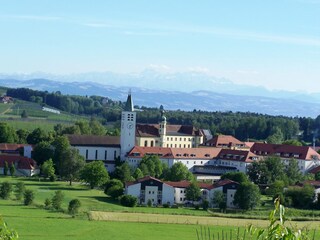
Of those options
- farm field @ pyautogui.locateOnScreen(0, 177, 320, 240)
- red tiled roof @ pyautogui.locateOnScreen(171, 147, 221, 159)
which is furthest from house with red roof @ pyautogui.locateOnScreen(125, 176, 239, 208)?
red tiled roof @ pyautogui.locateOnScreen(171, 147, 221, 159)

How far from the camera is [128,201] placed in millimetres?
51875

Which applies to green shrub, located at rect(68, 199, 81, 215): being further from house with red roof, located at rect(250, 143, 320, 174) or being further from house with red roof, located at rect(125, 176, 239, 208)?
house with red roof, located at rect(250, 143, 320, 174)

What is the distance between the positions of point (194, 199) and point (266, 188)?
957cm

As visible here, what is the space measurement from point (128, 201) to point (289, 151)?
1085 inches

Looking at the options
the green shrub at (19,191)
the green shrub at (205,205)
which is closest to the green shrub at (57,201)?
the green shrub at (19,191)

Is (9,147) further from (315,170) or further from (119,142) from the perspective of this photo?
(315,170)

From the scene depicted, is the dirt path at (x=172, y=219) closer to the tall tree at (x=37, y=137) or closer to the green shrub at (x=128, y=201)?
the green shrub at (x=128, y=201)

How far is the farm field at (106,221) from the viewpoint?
117ft

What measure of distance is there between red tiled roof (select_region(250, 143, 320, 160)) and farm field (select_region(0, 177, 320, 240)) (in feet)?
82.3

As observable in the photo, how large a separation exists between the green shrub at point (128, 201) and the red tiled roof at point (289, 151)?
86.2ft

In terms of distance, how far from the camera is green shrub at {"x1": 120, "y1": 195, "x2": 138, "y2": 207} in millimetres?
51906

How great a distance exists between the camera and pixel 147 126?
81.6m

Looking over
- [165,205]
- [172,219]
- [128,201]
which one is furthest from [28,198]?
[165,205]

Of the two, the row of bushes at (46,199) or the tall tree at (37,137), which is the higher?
the tall tree at (37,137)
